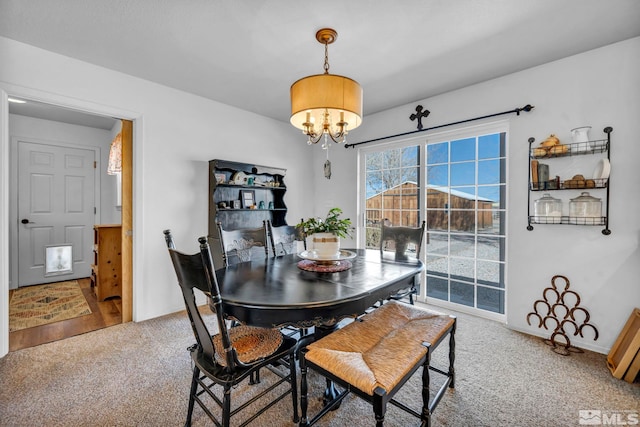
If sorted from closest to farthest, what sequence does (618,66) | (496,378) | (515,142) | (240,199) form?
1. (496,378)
2. (618,66)
3. (515,142)
4. (240,199)

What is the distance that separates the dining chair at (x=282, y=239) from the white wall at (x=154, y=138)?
3.85ft

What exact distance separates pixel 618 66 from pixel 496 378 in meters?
2.61

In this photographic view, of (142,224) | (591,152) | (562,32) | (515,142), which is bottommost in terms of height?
(142,224)

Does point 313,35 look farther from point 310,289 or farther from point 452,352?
point 452,352

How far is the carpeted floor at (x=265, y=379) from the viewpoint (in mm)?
1608

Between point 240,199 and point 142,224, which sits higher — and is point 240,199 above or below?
above

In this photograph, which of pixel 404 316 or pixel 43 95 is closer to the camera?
pixel 404 316

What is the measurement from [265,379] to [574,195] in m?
2.95

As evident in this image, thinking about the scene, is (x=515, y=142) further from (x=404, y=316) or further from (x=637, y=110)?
(x=404, y=316)

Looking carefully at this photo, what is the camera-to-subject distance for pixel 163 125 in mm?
3037

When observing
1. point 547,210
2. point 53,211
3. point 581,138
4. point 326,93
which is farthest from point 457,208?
point 53,211

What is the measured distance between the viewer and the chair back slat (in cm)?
255

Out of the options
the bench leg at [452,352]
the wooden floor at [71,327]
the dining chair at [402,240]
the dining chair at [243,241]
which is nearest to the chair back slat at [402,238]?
the dining chair at [402,240]

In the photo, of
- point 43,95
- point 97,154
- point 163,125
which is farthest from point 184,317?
point 97,154
